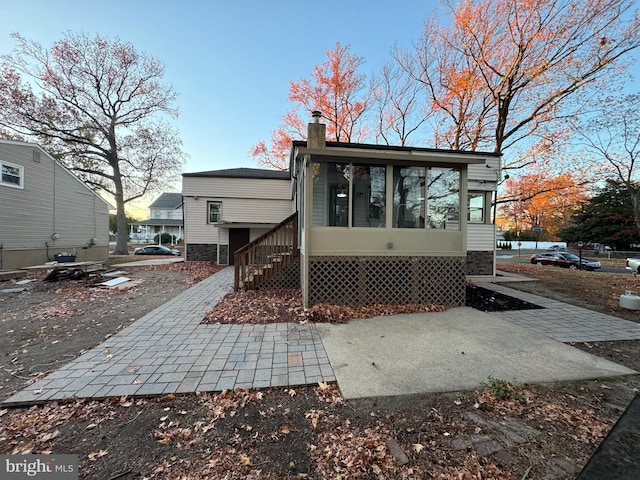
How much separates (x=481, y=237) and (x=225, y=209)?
13.0 m

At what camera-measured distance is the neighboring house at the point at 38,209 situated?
980cm

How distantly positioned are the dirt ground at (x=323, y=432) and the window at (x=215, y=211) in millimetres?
11629

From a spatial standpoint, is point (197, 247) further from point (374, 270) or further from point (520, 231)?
point (520, 231)

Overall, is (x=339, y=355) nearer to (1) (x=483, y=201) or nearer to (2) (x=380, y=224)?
(2) (x=380, y=224)

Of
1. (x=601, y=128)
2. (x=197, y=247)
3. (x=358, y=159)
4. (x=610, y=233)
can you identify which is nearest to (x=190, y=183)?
(x=197, y=247)

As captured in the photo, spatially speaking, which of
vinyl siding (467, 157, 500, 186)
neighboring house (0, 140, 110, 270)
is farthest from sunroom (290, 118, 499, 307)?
neighboring house (0, 140, 110, 270)

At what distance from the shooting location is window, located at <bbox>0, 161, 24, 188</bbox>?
976cm

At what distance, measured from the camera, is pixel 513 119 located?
13.6m

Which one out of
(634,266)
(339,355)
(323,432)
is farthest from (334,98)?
(634,266)

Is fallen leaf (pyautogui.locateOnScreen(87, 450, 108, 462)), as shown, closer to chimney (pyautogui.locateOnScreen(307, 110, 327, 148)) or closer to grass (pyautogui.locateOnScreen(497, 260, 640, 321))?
chimney (pyautogui.locateOnScreen(307, 110, 327, 148))

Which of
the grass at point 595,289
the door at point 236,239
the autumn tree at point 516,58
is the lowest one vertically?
the grass at point 595,289

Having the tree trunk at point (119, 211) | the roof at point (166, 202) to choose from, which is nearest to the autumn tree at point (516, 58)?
the tree trunk at point (119, 211)

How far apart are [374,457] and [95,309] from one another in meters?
6.65

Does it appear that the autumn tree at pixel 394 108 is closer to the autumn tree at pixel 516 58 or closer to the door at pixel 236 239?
the autumn tree at pixel 516 58
